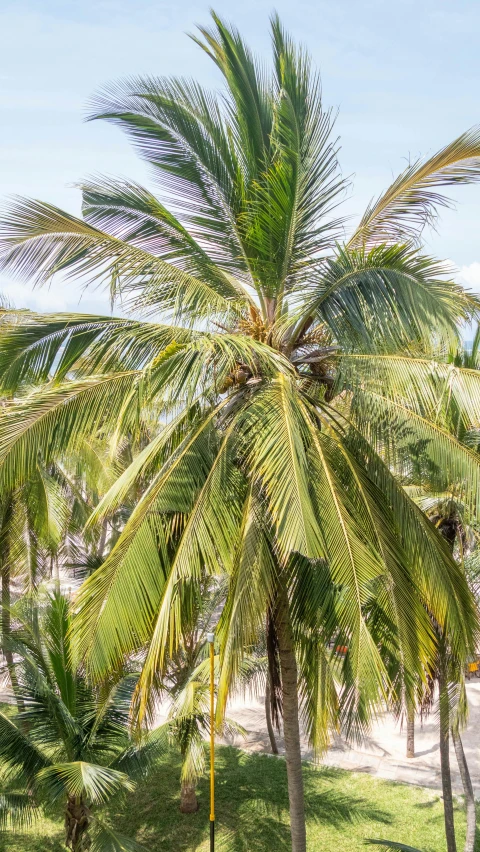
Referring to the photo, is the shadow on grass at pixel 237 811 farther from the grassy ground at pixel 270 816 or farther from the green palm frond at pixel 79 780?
the green palm frond at pixel 79 780

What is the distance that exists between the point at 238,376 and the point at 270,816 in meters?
9.08

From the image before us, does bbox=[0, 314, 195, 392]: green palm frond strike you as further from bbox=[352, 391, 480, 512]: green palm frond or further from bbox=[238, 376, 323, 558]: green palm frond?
bbox=[352, 391, 480, 512]: green palm frond

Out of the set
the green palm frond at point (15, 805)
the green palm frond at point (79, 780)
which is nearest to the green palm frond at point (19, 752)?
the green palm frond at point (79, 780)

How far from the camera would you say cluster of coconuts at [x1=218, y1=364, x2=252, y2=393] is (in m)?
5.36

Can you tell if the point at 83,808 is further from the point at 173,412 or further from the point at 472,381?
the point at 472,381

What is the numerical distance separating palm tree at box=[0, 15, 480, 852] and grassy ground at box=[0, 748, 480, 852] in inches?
244

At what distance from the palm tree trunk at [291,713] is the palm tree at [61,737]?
2.04 metres

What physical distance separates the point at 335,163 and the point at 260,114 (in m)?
0.85

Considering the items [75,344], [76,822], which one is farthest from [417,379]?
[76,822]

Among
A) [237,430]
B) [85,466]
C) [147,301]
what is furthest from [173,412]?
[85,466]

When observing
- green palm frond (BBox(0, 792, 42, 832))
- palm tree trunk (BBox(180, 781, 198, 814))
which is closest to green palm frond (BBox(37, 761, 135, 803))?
green palm frond (BBox(0, 792, 42, 832))

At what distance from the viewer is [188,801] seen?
1123cm

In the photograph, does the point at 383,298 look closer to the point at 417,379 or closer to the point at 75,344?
the point at 417,379

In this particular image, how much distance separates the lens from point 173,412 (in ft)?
16.2
